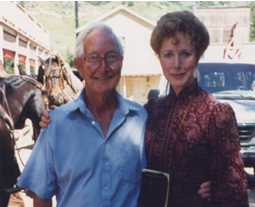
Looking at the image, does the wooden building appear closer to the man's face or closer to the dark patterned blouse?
the man's face

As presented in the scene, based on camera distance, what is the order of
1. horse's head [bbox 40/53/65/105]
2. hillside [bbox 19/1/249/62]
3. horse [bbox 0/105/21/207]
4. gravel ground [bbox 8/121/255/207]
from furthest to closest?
hillside [bbox 19/1/249/62] < horse's head [bbox 40/53/65/105] < gravel ground [bbox 8/121/255/207] < horse [bbox 0/105/21/207]

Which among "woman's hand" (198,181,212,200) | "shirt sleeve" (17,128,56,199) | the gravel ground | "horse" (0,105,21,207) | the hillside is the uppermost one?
the hillside

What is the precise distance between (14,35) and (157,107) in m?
12.7

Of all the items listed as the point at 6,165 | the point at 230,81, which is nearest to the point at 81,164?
the point at 6,165

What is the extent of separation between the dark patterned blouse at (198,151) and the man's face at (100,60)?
0.35 m

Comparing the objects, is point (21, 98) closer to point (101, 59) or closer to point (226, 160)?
point (101, 59)

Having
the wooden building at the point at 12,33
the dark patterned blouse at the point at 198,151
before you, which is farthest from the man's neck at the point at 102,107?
the wooden building at the point at 12,33

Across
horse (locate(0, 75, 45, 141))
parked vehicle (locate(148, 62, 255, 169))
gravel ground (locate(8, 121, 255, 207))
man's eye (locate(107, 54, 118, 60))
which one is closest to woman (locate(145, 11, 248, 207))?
man's eye (locate(107, 54, 118, 60))

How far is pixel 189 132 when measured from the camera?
189 centimetres

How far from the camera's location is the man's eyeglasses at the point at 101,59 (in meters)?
2.01

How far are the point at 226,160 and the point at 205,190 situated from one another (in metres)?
0.18

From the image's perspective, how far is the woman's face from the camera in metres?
1.97

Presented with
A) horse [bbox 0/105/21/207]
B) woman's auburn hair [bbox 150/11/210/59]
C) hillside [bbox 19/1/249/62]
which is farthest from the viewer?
hillside [bbox 19/1/249/62]

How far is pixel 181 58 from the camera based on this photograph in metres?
1.98
